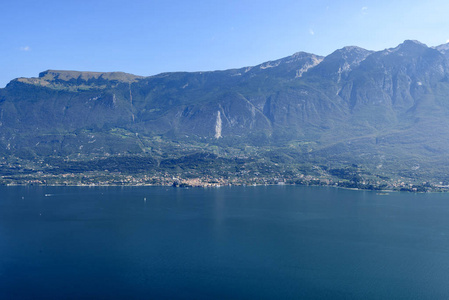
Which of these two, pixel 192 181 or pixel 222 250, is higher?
pixel 192 181

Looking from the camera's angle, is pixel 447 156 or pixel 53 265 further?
pixel 447 156

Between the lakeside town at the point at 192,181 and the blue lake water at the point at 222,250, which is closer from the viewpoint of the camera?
the blue lake water at the point at 222,250

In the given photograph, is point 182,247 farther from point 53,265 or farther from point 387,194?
point 387,194

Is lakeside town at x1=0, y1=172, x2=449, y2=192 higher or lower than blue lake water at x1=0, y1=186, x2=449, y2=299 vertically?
higher

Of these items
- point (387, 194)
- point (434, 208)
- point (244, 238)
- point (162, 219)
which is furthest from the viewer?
point (387, 194)

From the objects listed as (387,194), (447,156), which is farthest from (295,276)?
(447,156)

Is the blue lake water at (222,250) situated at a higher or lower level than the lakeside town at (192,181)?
lower

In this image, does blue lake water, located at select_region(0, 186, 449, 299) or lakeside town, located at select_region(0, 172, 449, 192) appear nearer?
blue lake water, located at select_region(0, 186, 449, 299)

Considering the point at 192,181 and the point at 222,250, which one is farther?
the point at 192,181
